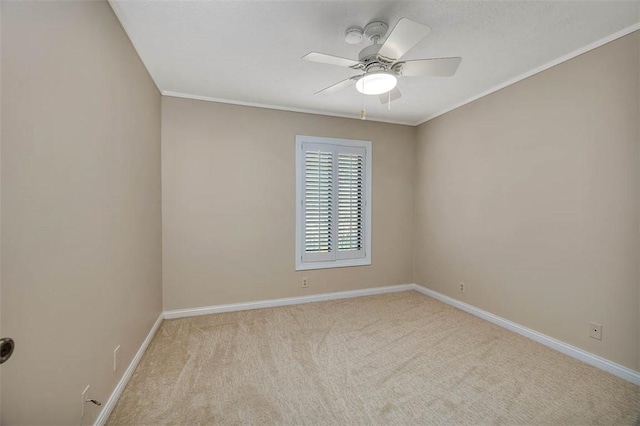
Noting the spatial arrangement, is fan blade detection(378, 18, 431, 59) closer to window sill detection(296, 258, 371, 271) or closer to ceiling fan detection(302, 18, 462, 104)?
ceiling fan detection(302, 18, 462, 104)

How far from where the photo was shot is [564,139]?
8.23 ft

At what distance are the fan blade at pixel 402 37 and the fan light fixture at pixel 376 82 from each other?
0.12m

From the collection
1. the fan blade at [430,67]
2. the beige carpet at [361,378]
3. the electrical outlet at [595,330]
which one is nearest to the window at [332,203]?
the beige carpet at [361,378]

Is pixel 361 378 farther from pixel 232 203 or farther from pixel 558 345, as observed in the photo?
pixel 232 203

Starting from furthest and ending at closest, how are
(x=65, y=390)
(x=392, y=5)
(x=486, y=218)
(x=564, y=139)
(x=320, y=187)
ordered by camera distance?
(x=320, y=187), (x=486, y=218), (x=564, y=139), (x=392, y=5), (x=65, y=390)

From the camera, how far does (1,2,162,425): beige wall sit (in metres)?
1.03

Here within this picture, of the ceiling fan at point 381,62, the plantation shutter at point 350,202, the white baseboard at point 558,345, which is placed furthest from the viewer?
the plantation shutter at point 350,202

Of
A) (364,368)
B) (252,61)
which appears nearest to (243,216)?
(252,61)

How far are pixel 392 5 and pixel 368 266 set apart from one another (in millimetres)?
3199

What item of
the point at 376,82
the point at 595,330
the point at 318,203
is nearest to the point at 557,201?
the point at 595,330

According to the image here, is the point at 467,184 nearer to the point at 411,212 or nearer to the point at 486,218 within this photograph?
the point at 486,218

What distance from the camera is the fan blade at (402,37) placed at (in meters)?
1.58

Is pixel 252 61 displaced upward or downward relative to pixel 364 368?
upward

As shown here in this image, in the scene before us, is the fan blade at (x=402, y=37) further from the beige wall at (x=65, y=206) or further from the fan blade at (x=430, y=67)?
the beige wall at (x=65, y=206)
